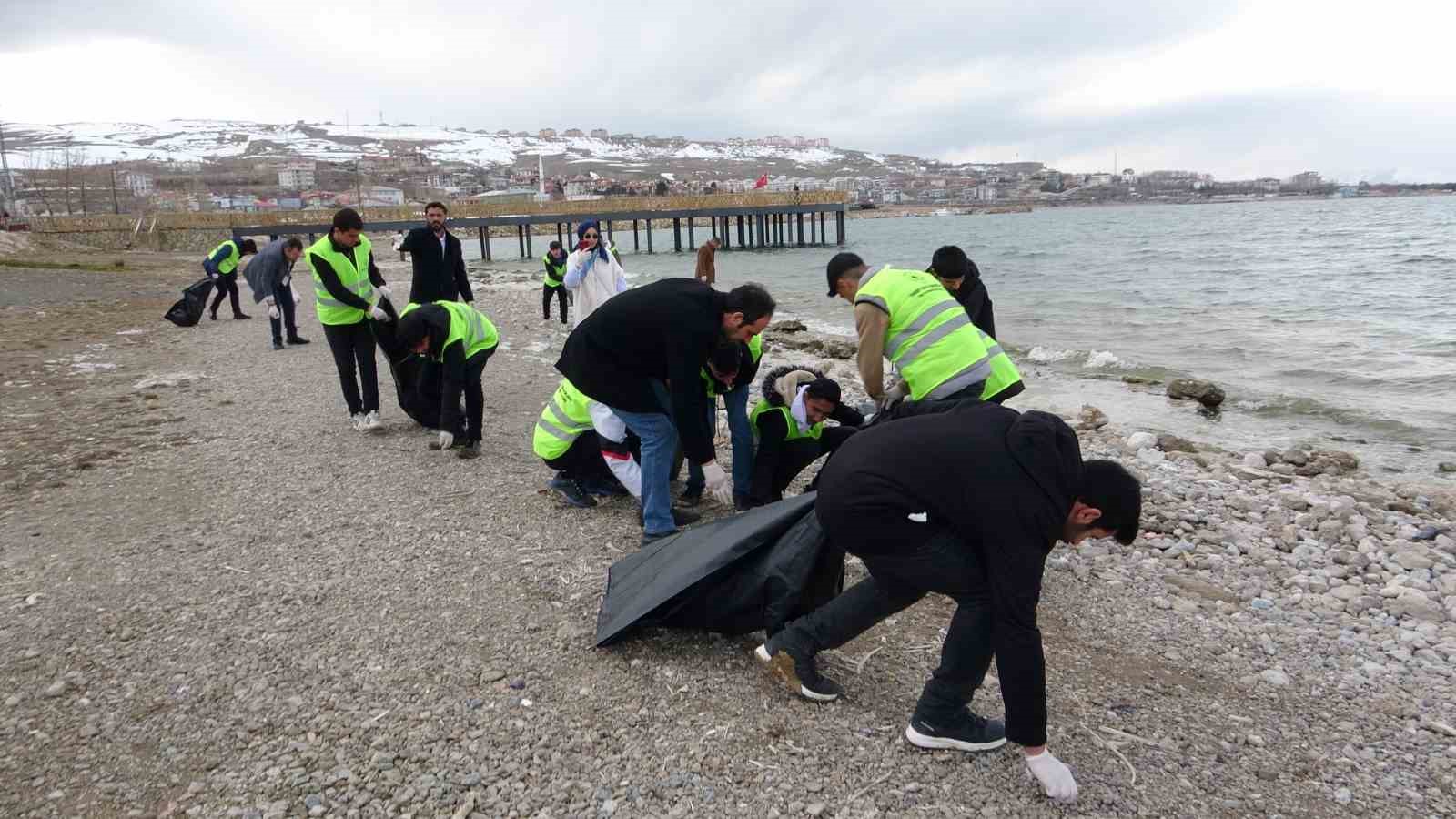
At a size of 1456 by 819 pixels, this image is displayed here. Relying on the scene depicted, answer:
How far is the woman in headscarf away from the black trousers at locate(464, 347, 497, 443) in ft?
8.31

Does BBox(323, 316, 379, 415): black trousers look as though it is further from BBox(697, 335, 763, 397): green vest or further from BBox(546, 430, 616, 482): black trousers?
BBox(697, 335, 763, 397): green vest

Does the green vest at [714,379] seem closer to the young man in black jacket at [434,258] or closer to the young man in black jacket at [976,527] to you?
the young man in black jacket at [976,527]

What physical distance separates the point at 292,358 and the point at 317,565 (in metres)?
8.11

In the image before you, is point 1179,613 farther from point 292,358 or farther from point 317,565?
point 292,358

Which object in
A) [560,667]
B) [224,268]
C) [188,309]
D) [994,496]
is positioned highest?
[224,268]

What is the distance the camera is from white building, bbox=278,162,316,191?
137925mm

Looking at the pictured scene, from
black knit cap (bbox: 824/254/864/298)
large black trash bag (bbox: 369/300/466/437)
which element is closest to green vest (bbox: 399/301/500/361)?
large black trash bag (bbox: 369/300/466/437)

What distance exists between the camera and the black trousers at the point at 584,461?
5.18 meters

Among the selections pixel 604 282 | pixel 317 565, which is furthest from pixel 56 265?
pixel 317 565

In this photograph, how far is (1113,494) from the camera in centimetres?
233

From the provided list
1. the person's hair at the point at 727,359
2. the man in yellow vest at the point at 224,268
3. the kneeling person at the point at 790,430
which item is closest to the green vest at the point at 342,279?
the person's hair at the point at 727,359

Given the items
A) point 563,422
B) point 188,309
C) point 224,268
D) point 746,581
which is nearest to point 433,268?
point 563,422

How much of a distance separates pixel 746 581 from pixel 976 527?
117cm

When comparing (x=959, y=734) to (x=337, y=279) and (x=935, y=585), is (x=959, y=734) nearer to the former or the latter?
(x=935, y=585)
